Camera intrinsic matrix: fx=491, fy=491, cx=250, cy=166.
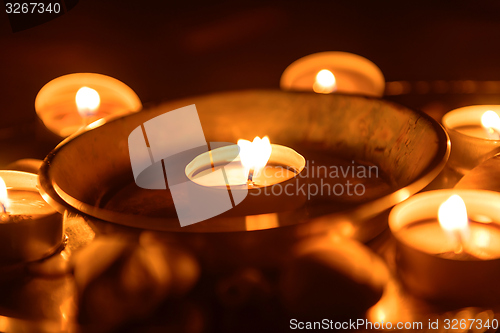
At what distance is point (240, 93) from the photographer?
0.86 m

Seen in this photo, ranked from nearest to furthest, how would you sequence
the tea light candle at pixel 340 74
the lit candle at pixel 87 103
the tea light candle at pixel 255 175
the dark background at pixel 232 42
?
the tea light candle at pixel 255 175 → the lit candle at pixel 87 103 → the tea light candle at pixel 340 74 → the dark background at pixel 232 42

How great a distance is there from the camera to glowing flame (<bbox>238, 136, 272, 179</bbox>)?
66 centimetres

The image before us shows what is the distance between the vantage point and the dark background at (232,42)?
164 cm

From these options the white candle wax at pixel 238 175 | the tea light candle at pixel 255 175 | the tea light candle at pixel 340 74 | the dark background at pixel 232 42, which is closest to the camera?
the tea light candle at pixel 255 175

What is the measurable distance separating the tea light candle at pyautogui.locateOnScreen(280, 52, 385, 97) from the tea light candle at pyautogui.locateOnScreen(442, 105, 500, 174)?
0.24 meters

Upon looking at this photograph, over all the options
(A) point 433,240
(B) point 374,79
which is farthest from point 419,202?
(B) point 374,79

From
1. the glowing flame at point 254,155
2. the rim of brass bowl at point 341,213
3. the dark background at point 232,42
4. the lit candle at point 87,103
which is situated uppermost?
the rim of brass bowl at point 341,213

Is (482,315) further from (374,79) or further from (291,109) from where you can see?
(374,79)

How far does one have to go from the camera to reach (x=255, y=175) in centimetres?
67

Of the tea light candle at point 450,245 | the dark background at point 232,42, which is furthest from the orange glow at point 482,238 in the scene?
the dark background at point 232,42

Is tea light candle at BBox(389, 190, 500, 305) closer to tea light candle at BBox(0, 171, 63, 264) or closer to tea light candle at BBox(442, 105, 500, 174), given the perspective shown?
tea light candle at BBox(442, 105, 500, 174)

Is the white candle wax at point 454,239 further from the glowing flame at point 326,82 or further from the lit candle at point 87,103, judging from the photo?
the lit candle at point 87,103

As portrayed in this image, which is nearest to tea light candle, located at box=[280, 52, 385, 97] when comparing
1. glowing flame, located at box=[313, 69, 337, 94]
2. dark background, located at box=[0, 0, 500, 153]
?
glowing flame, located at box=[313, 69, 337, 94]

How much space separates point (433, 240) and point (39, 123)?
2.70 feet
